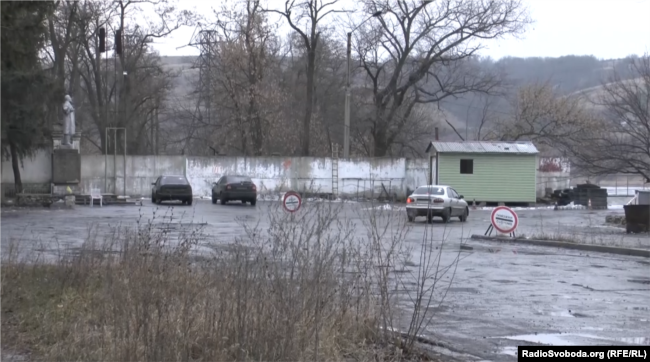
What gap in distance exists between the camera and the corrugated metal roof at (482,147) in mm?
48656

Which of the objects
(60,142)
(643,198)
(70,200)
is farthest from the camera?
(60,142)

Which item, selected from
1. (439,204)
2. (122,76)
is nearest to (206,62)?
(122,76)

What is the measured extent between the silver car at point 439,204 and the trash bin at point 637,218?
22.8 feet

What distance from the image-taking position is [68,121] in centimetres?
4191

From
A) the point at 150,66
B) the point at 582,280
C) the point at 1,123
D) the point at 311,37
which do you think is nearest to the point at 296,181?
the point at 311,37

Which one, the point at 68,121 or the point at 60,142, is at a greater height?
the point at 68,121

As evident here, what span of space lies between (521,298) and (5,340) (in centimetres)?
769

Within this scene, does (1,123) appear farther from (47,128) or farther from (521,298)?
(521,298)

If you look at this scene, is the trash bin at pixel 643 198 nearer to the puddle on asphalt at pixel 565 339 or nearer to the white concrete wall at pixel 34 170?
the puddle on asphalt at pixel 565 339

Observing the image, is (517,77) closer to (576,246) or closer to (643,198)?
(643,198)

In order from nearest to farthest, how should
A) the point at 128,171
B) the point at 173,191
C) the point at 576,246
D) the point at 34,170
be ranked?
the point at 576,246 < the point at 173,191 < the point at 34,170 < the point at 128,171

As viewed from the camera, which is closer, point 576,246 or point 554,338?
point 554,338

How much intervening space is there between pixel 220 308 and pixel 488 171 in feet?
143

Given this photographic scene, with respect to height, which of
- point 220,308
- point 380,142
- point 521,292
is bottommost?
point 521,292
